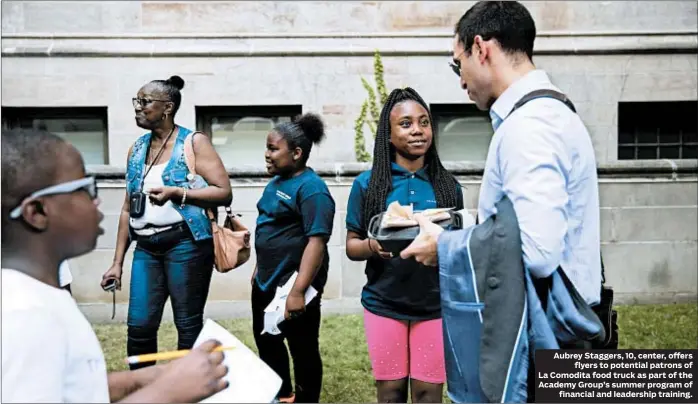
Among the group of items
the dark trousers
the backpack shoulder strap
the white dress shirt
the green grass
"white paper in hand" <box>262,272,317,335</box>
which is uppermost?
the backpack shoulder strap

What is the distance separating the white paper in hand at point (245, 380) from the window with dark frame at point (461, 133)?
21.0 feet

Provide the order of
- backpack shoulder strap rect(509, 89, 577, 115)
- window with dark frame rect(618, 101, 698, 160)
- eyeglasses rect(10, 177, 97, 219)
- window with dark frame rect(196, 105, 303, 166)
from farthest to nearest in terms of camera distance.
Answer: window with dark frame rect(618, 101, 698, 160)
window with dark frame rect(196, 105, 303, 166)
backpack shoulder strap rect(509, 89, 577, 115)
eyeglasses rect(10, 177, 97, 219)

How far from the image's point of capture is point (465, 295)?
228cm

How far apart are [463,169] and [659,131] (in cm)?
280

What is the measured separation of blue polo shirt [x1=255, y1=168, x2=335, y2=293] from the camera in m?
4.26

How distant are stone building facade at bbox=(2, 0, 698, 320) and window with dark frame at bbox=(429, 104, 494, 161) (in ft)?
0.05

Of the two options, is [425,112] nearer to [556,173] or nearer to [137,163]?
[137,163]

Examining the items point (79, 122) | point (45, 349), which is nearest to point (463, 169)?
point (79, 122)

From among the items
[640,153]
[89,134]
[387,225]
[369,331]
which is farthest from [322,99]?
[387,225]

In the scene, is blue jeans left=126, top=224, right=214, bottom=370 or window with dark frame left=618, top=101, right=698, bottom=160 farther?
window with dark frame left=618, top=101, right=698, bottom=160

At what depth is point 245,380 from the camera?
188cm

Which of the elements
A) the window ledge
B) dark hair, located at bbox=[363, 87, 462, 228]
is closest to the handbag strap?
dark hair, located at bbox=[363, 87, 462, 228]

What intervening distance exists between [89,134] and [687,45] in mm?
6134

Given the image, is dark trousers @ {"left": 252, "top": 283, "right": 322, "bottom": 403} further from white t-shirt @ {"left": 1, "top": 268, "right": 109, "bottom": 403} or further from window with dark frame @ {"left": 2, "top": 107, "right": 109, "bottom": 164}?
window with dark frame @ {"left": 2, "top": 107, "right": 109, "bottom": 164}
